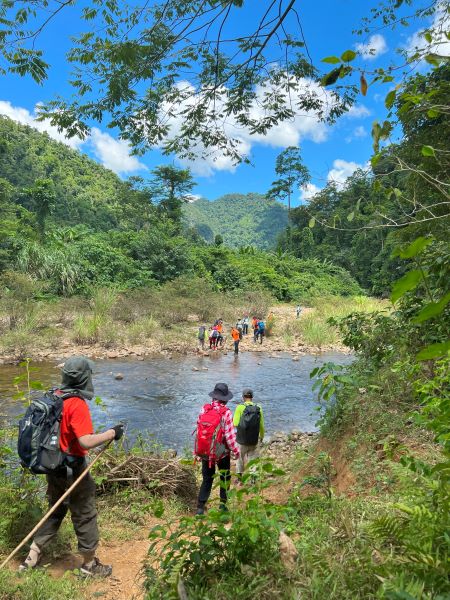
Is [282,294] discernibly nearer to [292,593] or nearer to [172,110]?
[172,110]

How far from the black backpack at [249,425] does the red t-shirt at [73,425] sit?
2896 mm

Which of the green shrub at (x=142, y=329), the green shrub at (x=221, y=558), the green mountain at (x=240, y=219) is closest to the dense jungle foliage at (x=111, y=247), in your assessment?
the green shrub at (x=142, y=329)

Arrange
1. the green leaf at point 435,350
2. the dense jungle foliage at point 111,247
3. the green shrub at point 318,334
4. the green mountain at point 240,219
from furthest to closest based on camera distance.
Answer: the green mountain at point 240,219, the dense jungle foliage at point 111,247, the green shrub at point 318,334, the green leaf at point 435,350

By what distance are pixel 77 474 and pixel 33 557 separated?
0.65m

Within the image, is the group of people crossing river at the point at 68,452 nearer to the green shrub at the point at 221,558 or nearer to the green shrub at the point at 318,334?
the green shrub at the point at 221,558

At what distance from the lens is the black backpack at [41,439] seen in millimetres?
3021

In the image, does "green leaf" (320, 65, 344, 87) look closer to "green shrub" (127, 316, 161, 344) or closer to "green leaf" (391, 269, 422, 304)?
"green leaf" (391, 269, 422, 304)

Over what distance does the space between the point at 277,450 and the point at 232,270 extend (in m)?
27.3

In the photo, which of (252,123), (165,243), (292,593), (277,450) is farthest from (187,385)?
(165,243)

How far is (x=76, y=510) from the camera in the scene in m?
3.25

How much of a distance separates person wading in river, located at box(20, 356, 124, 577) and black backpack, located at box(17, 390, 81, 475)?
0.06 metres

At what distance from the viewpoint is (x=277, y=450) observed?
7430mm

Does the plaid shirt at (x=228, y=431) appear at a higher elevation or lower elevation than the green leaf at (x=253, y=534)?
lower

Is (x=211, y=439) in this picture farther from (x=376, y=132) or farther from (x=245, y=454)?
(x=376, y=132)
